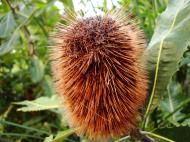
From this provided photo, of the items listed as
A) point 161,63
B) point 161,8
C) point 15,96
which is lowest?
point 15,96

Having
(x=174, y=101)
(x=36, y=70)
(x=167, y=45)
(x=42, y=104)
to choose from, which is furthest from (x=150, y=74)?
(x=36, y=70)

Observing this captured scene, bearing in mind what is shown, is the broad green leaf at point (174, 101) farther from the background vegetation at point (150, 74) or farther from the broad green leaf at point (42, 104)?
the broad green leaf at point (42, 104)

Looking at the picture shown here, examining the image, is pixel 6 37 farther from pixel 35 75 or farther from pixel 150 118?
pixel 150 118

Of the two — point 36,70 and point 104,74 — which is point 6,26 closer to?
point 36,70

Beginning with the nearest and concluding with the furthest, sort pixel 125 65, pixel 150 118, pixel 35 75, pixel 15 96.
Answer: pixel 125 65 < pixel 150 118 < pixel 35 75 < pixel 15 96

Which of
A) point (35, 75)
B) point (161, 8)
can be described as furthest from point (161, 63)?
point (35, 75)

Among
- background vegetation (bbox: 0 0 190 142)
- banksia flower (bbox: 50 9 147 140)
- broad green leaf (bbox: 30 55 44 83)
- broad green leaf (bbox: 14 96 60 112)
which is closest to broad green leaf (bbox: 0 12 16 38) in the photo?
background vegetation (bbox: 0 0 190 142)

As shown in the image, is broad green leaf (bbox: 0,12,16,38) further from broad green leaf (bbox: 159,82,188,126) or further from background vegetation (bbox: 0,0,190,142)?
broad green leaf (bbox: 159,82,188,126)

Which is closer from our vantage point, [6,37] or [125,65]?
[125,65]
